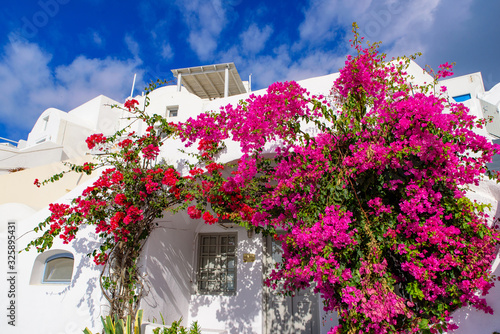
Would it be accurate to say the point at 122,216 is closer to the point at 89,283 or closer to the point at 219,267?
the point at 89,283

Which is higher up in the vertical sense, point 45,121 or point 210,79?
point 45,121

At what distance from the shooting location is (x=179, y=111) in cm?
774

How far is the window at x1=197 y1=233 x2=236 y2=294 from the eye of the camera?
6516 millimetres

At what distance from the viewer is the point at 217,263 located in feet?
22.0

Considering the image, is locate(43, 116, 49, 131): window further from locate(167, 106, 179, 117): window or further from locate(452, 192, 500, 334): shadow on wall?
locate(452, 192, 500, 334): shadow on wall

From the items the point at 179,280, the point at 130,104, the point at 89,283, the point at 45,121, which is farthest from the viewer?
the point at 45,121

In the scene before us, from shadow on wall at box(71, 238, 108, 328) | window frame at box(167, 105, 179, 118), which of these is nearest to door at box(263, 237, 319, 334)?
shadow on wall at box(71, 238, 108, 328)

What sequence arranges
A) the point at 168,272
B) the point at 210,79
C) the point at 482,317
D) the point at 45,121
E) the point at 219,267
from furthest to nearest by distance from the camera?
the point at 45,121
the point at 210,79
the point at 219,267
the point at 168,272
the point at 482,317

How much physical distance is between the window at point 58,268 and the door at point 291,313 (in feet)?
12.2

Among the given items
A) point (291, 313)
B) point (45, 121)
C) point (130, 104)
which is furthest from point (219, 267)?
point (45, 121)

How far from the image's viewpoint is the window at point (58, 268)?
5535mm

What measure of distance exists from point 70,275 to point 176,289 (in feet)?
6.25

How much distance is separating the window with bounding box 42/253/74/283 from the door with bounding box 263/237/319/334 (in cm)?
371

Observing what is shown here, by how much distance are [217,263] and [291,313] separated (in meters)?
1.83
